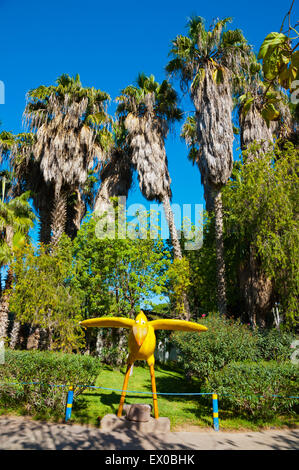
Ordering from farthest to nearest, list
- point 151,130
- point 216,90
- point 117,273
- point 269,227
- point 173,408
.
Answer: point 151,130 < point 117,273 < point 216,90 < point 269,227 < point 173,408

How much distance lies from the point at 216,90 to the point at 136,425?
12.6 metres

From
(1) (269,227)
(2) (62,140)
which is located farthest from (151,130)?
(1) (269,227)

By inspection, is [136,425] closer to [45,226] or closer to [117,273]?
[117,273]

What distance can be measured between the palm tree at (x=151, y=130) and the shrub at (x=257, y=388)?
8460mm

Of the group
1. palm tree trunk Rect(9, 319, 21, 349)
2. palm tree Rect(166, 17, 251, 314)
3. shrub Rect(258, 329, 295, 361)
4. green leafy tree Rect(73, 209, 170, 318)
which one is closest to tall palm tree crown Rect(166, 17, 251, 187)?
palm tree Rect(166, 17, 251, 314)

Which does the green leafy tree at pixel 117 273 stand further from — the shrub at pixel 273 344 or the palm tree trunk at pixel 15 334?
the shrub at pixel 273 344

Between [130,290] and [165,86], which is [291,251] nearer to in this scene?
[130,290]

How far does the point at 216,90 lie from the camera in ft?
42.5

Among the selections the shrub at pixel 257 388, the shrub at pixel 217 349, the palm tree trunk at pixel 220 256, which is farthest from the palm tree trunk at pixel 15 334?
the shrub at pixel 257 388

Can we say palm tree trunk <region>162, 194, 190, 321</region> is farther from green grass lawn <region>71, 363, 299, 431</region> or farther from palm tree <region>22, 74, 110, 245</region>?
green grass lawn <region>71, 363, 299, 431</region>

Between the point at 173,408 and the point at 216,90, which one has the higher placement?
the point at 216,90

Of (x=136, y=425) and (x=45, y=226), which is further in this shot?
(x=45, y=226)

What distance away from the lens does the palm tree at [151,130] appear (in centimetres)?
1494

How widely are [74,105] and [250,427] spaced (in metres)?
15.0
